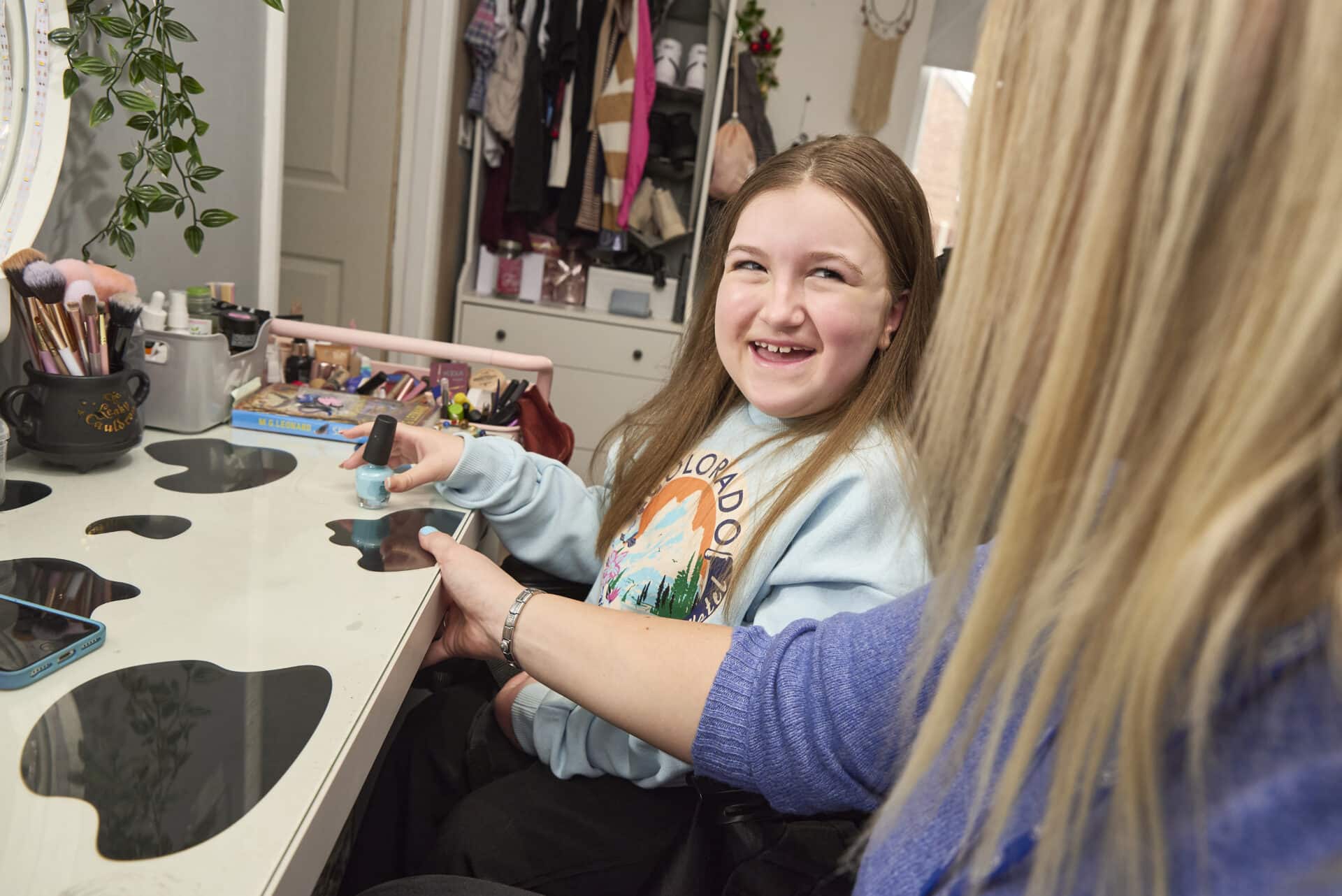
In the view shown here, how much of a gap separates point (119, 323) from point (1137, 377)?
1.10 metres

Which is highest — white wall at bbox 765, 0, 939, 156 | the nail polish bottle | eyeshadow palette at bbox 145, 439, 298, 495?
white wall at bbox 765, 0, 939, 156

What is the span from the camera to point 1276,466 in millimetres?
297

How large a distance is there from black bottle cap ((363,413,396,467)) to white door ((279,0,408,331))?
1885 millimetres

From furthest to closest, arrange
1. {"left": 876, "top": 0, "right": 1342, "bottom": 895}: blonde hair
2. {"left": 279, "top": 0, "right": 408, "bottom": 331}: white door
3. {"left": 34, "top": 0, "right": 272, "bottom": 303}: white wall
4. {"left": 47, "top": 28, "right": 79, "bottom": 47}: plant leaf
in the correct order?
1. {"left": 279, "top": 0, "right": 408, "bottom": 331}: white door
2. {"left": 34, "top": 0, "right": 272, "bottom": 303}: white wall
3. {"left": 47, "top": 28, "right": 79, "bottom": 47}: plant leaf
4. {"left": 876, "top": 0, "right": 1342, "bottom": 895}: blonde hair

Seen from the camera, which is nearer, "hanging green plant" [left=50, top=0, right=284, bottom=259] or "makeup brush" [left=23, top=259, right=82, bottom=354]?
"makeup brush" [left=23, top=259, right=82, bottom=354]

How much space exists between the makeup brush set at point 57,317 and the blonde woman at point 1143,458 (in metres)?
0.95

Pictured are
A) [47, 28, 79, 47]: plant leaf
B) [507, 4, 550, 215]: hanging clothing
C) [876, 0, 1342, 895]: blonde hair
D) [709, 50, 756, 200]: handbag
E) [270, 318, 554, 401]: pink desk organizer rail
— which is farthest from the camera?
[709, 50, 756, 200]: handbag

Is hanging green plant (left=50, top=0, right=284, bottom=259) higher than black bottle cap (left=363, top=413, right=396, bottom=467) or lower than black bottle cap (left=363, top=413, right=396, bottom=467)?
higher

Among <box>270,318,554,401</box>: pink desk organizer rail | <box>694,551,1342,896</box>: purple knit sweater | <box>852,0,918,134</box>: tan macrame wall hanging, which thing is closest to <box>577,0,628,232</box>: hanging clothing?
<box>852,0,918,134</box>: tan macrame wall hanging

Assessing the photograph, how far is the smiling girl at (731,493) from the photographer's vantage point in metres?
0.87

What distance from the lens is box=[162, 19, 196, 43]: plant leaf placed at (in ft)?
3.82

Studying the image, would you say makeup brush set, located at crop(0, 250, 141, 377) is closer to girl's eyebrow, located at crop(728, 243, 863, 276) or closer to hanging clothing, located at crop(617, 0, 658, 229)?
girl's eyebrow, located at crop(728, 243, 863, 276)

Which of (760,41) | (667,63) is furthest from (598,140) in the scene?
(760,41)

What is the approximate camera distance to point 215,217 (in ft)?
4.41
